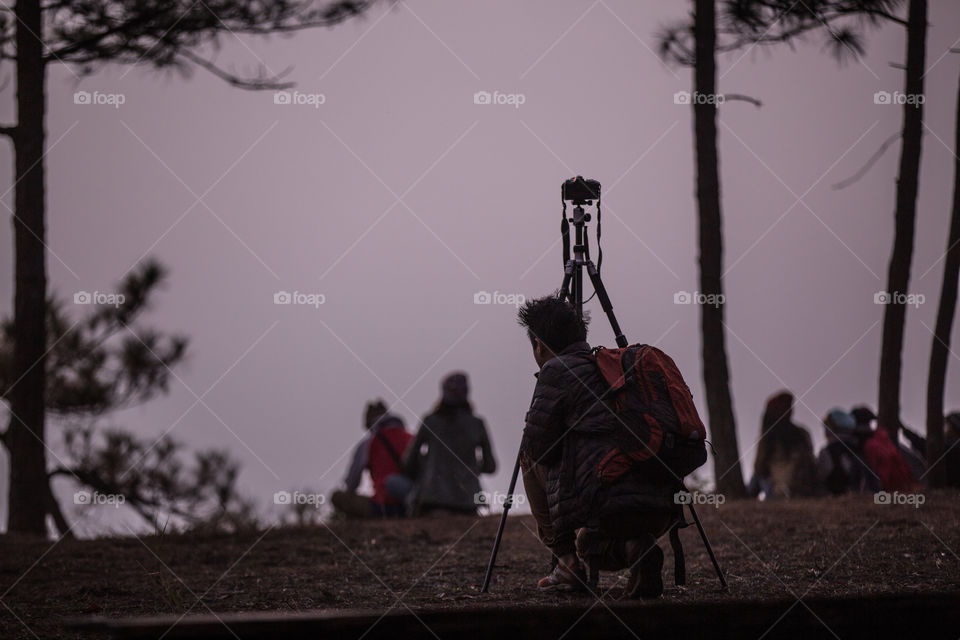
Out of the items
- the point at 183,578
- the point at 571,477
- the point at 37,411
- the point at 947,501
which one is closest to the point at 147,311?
the point at 37,411

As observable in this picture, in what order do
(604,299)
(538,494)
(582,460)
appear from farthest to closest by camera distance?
(604,299)
(538,494)
(582,460)

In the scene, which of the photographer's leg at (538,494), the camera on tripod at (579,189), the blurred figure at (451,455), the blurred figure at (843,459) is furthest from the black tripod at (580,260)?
the blurred figure at (843,459)

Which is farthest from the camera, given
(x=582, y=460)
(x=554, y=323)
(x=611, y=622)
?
(x=554, y=323)

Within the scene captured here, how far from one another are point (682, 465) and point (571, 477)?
16.3 inches

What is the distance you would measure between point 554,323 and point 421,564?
85.4 inches

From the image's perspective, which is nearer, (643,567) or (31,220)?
(643,567)

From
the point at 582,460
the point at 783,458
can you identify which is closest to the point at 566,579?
the point at 582,460

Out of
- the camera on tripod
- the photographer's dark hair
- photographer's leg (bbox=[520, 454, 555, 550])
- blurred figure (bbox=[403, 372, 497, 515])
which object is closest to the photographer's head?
the photographer's dark hair

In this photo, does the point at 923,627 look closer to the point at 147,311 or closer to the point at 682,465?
the point at 682,465

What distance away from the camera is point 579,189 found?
5465mm

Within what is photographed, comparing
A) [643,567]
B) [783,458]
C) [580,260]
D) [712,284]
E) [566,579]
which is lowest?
[566,579]

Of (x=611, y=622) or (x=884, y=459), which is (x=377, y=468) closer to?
(x=884, y=459)

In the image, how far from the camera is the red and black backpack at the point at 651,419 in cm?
436

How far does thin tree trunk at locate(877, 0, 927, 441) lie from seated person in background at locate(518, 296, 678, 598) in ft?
18.5
